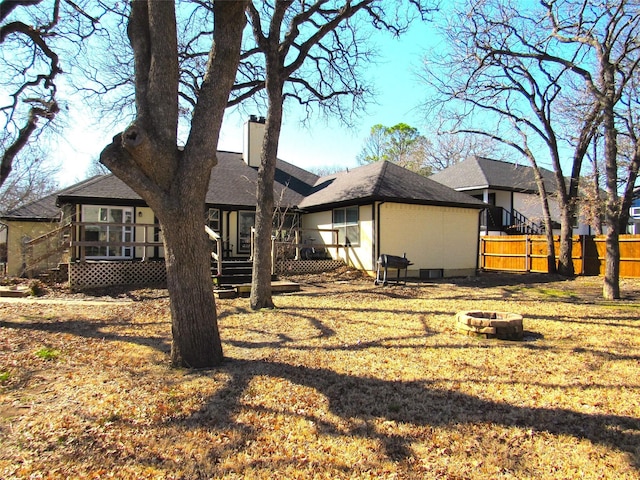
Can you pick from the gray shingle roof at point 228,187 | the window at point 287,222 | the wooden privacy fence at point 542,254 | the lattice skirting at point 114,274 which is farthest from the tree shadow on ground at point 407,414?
the wooden privacy fence at point 542,254

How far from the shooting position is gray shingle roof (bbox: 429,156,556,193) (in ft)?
80.7

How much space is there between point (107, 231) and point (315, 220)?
327 inches

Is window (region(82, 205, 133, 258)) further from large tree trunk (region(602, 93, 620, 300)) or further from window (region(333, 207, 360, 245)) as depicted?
large tree trunk (region(602, 93, 620, 300))

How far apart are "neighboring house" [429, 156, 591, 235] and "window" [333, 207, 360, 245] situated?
11.8 m

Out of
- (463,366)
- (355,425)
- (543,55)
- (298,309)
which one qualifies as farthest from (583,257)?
(355,425)

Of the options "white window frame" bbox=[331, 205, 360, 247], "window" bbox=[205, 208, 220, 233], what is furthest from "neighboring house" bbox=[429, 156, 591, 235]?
"window" bbox=[205, 208, 220, 233]

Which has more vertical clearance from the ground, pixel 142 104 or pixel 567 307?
pixel 142 104

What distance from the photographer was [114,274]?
482 inches

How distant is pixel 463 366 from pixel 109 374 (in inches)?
167

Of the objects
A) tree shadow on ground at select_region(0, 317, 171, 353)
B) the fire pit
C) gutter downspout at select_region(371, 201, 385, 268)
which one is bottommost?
tree shadow on ground at select_region(0, 317, 171, 353)

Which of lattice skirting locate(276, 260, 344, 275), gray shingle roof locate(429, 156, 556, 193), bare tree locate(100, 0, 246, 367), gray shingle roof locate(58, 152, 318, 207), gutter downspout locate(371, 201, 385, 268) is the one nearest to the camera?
bare tree locate(100, 0, 246, 367)

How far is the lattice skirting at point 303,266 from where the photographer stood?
15.0 meters

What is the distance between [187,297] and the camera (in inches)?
185

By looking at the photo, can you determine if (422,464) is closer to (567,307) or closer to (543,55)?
(567,307)
